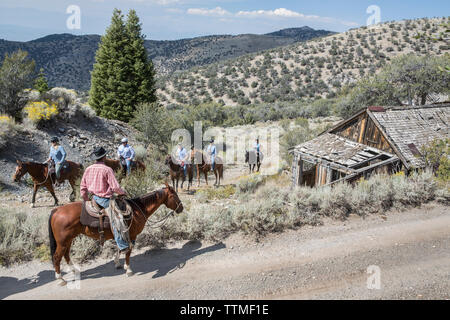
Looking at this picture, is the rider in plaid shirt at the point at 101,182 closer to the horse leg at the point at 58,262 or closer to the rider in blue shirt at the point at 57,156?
the horse leg at the point at 58,262

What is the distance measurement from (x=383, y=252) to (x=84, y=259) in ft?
23.2

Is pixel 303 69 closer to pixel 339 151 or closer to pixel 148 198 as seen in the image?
pixel 339 151

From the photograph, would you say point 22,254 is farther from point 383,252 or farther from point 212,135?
point 212,135

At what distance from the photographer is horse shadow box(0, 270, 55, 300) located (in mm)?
6258

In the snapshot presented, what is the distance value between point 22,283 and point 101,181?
2781 millimetres

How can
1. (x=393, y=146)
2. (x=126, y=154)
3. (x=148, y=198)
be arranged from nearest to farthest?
(x=148, y=198)
(x=126, y=154)
(x=393, y=146)

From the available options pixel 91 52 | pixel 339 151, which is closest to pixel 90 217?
pixel 339 151

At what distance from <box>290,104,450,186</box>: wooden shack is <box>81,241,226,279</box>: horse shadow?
7486mm

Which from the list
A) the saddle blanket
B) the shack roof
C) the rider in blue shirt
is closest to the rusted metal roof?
the shack roof

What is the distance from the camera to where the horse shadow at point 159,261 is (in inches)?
267

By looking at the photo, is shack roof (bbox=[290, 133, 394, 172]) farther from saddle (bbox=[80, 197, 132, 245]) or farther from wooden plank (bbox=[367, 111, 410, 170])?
saddle (bbox=[80, 197, 132, 245])

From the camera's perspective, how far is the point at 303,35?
175m

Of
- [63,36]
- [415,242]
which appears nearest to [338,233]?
[415,242]

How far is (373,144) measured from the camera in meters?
15.4
